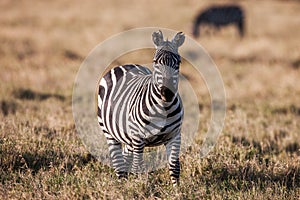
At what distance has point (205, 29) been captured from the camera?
27.7m

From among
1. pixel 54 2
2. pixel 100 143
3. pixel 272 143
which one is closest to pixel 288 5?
pixel 54 2

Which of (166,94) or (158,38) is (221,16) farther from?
(166,94)

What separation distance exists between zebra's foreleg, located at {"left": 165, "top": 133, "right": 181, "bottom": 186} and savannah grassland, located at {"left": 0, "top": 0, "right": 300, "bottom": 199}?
135mm

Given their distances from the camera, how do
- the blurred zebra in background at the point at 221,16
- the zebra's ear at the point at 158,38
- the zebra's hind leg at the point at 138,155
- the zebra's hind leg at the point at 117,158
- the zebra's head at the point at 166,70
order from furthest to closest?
the blurred zebra in background at the point at 221,16 → the zebra's hind leg at the point at 117,158 → the zebra's hind leg at the point at 138,155 → the zebra's ear at the point at 158,38 → the zebra's head at the point at 166,70

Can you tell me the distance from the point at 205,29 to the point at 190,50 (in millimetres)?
11267

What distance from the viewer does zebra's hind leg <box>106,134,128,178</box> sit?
18.6ft

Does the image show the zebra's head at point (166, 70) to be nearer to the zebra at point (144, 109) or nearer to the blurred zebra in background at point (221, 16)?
the zebra at point (144, 109)

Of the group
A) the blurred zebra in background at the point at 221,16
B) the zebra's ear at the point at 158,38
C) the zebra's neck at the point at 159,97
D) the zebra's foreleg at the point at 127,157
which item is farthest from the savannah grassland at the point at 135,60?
the zebra's ear at the point at 158,38

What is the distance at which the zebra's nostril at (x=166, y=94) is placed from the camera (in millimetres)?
4570

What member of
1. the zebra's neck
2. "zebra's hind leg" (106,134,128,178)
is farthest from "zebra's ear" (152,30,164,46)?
"zebra's hind leg" (106,134,128,178)

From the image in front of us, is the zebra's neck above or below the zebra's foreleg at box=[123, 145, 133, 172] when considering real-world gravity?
above

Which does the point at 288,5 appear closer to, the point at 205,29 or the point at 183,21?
the point at 205,29

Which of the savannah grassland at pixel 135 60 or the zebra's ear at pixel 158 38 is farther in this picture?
the savannah grassland at pixel 135 60

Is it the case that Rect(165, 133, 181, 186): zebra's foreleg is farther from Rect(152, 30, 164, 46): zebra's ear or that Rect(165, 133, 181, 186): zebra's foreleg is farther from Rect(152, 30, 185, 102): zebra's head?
Rect(152, 30, 164, 46): zebra's ear
